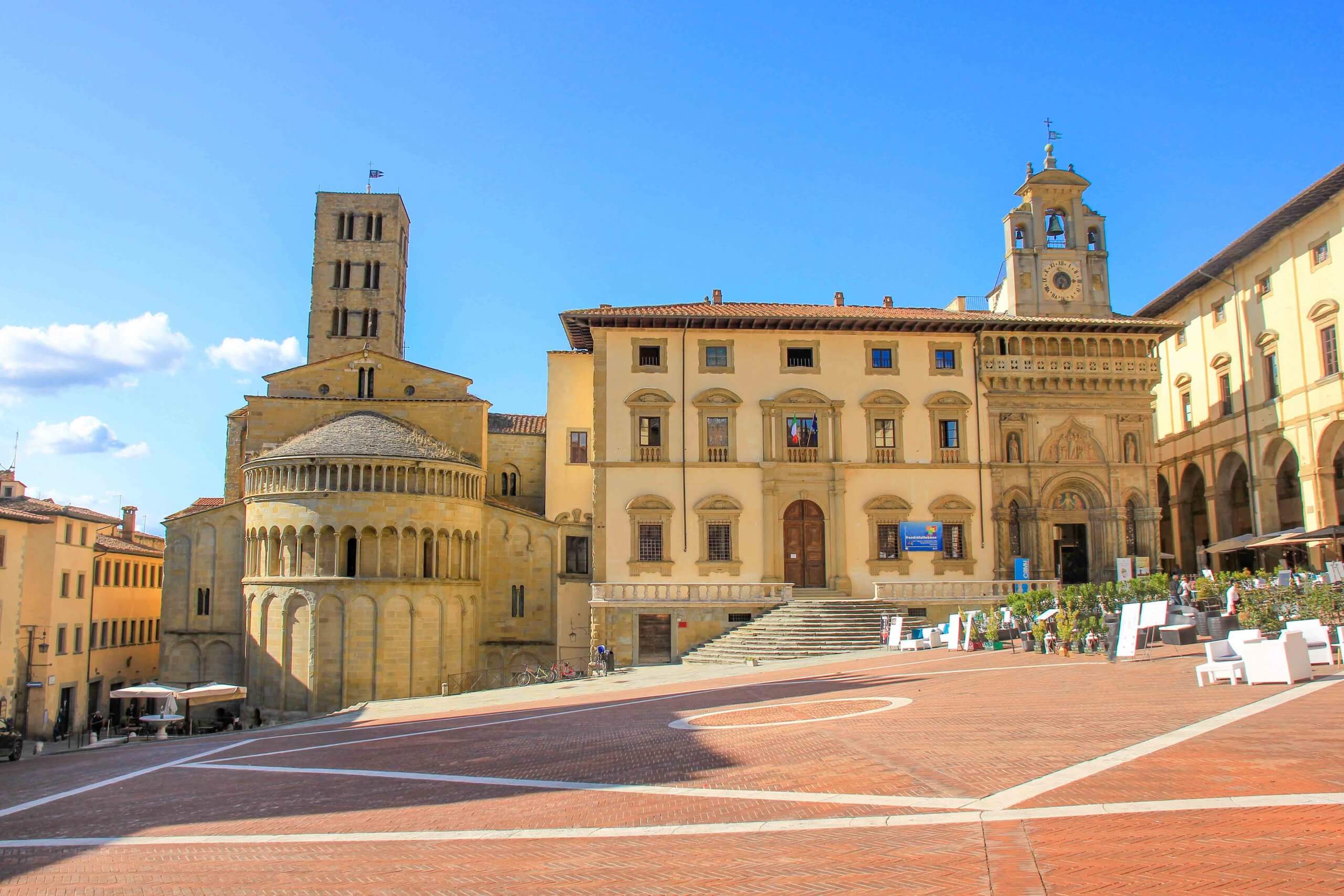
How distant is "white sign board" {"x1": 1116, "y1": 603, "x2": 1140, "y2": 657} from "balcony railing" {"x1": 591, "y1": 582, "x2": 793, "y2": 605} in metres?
17.3

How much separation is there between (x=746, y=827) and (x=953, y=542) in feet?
110

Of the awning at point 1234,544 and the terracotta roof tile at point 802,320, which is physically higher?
the terracotta roof tile at point 802,320

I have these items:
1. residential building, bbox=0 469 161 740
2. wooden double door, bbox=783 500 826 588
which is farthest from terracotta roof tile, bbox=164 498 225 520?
wooden double door, bbox=783 500 826 588

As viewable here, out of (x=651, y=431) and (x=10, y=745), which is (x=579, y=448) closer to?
(x=651, y=431)

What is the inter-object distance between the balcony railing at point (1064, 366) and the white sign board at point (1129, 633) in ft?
68.6

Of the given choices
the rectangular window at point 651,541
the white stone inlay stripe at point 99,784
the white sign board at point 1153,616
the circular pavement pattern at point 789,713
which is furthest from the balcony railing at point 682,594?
the white stone inlay stripe at point 99,784

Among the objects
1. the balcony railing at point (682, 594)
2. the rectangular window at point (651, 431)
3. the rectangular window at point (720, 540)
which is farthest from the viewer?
the rectangular window at point (651, 431)

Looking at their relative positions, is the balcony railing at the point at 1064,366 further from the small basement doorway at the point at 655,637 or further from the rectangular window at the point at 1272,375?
the small basement doorway at the point at 655,637

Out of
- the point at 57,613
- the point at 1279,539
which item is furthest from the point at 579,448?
the point at 1279,539

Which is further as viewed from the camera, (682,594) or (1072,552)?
(1072,552)

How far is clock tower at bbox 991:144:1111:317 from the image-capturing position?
44750mm

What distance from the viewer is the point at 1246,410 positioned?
43938 mm

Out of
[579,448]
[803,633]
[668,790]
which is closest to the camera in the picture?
[668,790]

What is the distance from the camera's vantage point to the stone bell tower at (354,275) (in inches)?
2830
